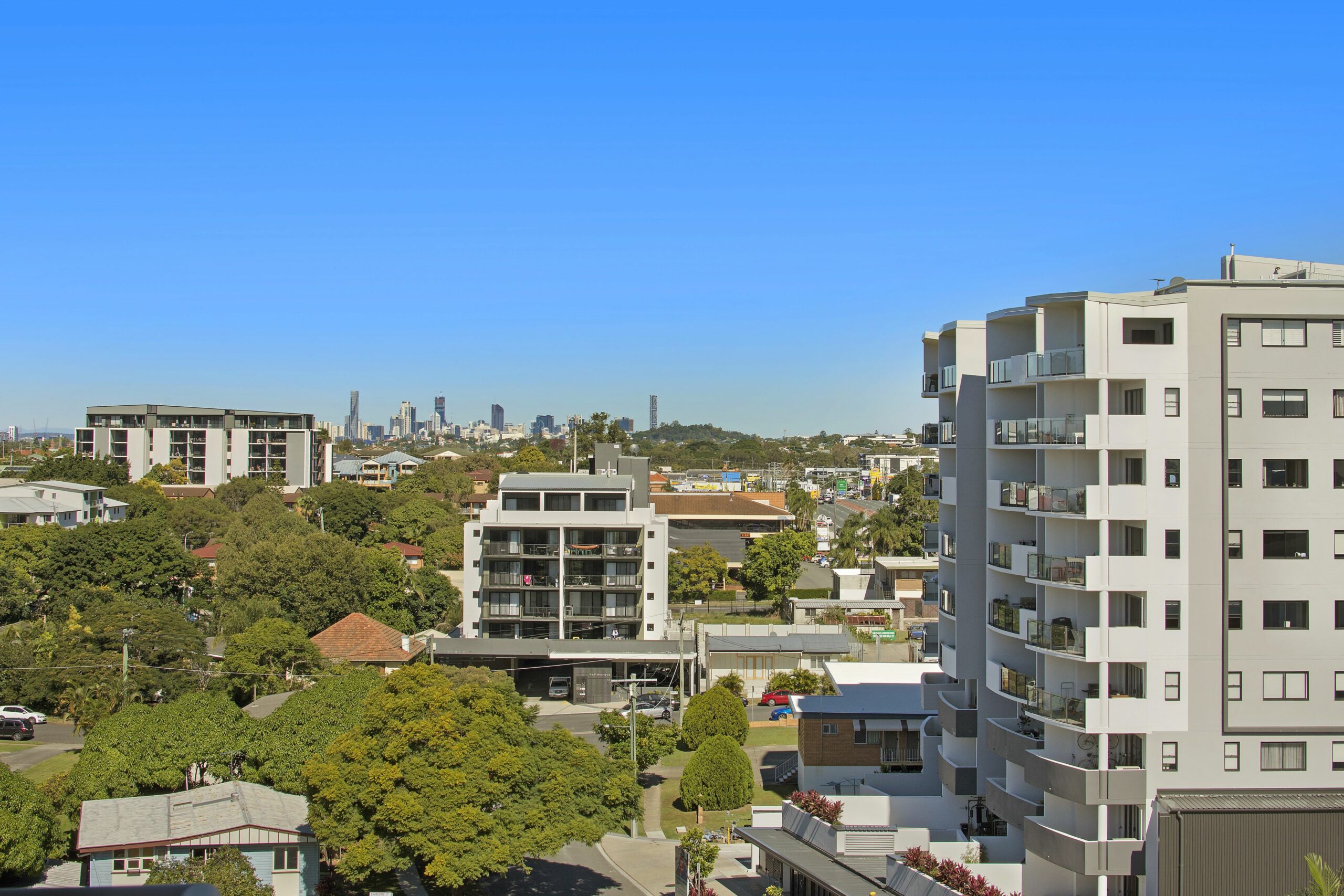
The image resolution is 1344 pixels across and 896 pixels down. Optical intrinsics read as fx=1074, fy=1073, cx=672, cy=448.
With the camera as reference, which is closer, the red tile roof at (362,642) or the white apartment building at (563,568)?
the red tile roof at (362,642)

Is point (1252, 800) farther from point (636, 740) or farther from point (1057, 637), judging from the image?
point (636, 740)

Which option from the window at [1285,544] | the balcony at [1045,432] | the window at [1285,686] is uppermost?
the balcony at [1045,432]

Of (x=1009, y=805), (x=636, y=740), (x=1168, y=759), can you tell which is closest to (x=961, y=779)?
(x=1009, y=805)

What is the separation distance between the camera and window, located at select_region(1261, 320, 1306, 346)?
21.1 metres

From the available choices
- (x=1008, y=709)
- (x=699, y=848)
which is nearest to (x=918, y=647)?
(x=1008, y=709)

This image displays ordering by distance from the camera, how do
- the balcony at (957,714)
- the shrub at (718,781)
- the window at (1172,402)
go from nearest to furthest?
the window at (1172,402) → the balcony at (957,714) → the shrub at (718,781)

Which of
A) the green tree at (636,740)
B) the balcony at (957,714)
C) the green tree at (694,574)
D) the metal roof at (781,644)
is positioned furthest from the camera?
the green tree at (694,574)

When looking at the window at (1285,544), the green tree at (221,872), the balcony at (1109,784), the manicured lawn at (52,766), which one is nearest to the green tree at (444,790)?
the green tree at (221,872)

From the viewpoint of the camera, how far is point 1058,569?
2172 cm

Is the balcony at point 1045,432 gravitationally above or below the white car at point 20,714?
above

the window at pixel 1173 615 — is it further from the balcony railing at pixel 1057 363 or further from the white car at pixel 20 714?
the white car at pixel 20 714

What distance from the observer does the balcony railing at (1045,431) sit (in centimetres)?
2162

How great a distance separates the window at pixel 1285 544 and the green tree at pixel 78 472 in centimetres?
9083

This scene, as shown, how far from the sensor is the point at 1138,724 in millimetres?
20812
